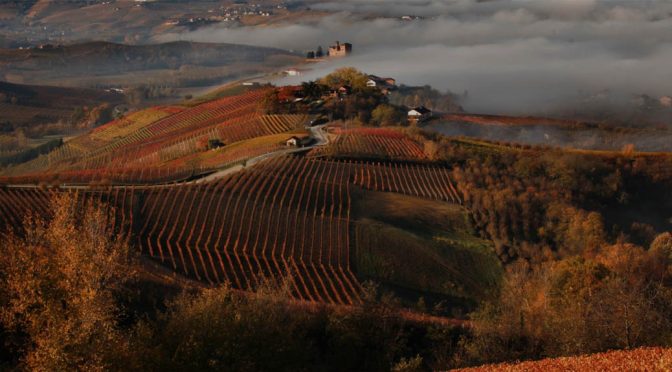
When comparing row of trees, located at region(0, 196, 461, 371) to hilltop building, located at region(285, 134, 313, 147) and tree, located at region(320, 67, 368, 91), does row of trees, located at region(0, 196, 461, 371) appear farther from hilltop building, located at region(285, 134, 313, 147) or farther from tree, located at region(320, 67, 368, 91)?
tree, located at region(320, 67, 368, 91)

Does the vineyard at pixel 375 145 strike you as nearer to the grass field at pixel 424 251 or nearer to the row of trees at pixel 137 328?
the grass field at pixel 424 251

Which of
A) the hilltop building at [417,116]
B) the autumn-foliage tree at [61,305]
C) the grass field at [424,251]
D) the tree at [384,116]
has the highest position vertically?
the autumn-foliage tree at [61,305]

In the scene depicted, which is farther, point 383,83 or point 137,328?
point 383,83

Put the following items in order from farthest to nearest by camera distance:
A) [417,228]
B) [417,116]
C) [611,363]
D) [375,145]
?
[417,116]
[375,145]
[417,228]
[611,363]

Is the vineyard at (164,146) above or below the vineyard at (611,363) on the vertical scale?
below

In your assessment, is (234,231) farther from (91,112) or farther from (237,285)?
(91,112)

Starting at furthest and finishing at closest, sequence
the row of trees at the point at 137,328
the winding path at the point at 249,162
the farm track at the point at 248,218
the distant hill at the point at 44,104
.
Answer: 1. the distant hill at the point at 44,104
2. the winding path at the point at 249,162
3. the farm track at the point at 248,218
4. the row of trees at the point at 137,328

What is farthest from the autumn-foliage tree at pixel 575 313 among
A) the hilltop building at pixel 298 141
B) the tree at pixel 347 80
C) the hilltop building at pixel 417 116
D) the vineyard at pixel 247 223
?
the tree at pixel 347 80

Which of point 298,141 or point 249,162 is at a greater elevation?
point 298,141

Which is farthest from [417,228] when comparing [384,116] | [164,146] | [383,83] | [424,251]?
[383,83]

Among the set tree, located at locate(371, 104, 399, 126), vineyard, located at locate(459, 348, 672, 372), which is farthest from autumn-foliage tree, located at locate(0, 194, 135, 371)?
tree, located at locate(371, 104, 399, 126)

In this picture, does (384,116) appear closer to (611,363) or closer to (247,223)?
(247,223)
